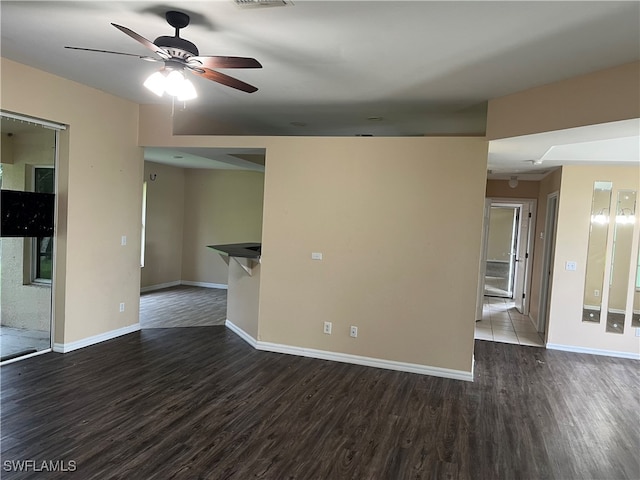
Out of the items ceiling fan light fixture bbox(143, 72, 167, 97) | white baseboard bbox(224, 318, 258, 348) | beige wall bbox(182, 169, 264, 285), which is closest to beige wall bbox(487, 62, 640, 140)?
ceiling fan light fixture bbox(143, 72, 167, 97)

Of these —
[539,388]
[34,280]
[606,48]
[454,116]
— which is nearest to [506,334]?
[539,388]

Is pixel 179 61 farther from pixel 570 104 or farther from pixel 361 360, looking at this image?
pixel 361 360

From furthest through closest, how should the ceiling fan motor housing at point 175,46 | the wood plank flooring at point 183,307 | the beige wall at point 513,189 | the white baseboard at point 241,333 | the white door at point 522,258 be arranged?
1. the white door at point 522,258
2. the beige wall at point 513,189
3. the wood plank flooring at point 183,307
4. the white baseboard at point 241,333
5. the ceiling fan motor housing at point 175,46

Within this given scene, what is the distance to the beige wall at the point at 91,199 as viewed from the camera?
400 cm

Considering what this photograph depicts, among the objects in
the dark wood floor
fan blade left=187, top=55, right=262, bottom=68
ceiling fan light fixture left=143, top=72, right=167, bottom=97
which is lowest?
the dark wood floor

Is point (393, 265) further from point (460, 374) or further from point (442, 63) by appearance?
point (442, 63)

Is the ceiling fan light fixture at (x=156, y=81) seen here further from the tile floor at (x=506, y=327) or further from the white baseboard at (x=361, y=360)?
the tile floor at (x=506, y=327)

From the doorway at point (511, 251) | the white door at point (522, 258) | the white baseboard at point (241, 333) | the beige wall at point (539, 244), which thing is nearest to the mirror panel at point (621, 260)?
the beige wall at point (539, 244)

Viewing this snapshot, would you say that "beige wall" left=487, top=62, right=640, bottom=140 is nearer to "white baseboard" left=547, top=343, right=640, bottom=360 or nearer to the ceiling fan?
the ceiling fan

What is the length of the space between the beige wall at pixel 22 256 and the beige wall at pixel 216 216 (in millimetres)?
4173

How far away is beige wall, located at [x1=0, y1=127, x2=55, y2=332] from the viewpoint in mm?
3844

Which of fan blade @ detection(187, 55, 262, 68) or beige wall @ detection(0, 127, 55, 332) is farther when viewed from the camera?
beige wall @ detection(0, 127, 55, 332)

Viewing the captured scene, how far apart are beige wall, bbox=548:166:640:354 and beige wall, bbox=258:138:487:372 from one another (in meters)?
1.97

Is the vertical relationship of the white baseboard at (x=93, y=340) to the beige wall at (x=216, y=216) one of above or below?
below
